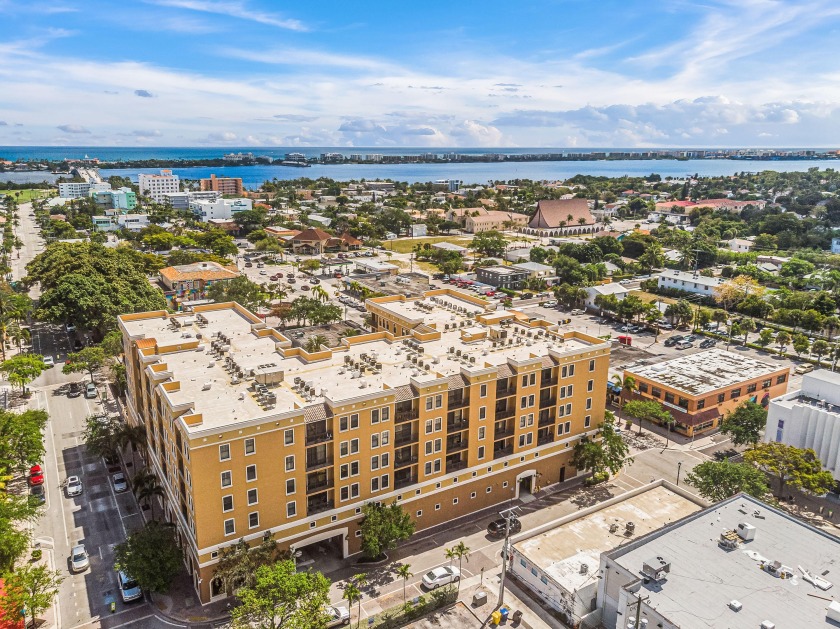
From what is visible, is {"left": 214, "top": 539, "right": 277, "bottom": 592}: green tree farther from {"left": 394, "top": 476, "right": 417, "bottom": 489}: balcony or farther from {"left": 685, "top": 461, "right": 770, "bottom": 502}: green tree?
{"left": 685, "top": 461, "right": 770, "bottom": 502}: green tree

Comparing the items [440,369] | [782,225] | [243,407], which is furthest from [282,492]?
[782,225]

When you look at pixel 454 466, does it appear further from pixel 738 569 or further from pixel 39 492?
pixel 39 492

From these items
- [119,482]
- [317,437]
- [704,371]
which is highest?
[317,437]

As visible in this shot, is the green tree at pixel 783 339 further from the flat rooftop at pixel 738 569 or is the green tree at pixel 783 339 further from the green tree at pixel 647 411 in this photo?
the flat rooftop at pixel 738 569

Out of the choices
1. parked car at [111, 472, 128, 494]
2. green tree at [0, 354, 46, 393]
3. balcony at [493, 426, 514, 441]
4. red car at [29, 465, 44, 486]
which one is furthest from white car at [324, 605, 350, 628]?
green tree at [0, 354, 46, 393]

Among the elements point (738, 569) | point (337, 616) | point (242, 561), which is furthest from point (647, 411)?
point (242, 561)

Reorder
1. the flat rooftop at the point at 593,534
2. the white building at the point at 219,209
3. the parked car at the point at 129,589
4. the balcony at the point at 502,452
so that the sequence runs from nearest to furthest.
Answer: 1. the parked car at the point at 129,589
2. the flat rooftop at the point at 593,534
3. the balcony at the point at 502,452
4. the white building at the point at 219,209

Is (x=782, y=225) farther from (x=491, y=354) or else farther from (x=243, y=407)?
(x=243, y=407)

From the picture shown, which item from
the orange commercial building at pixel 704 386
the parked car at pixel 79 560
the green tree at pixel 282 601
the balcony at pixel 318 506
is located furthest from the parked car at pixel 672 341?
the parked car at pixel 79 560
